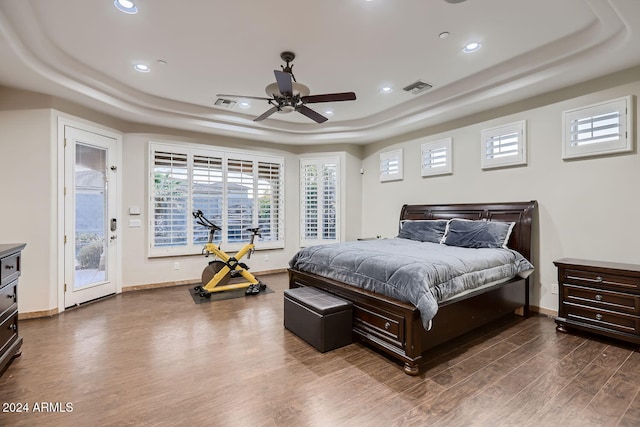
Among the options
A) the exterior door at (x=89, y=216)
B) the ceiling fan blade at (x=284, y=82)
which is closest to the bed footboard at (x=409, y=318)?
the ceiling fan blade at (x=284, y=82)

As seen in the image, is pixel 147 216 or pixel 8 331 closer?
pixel 8 331

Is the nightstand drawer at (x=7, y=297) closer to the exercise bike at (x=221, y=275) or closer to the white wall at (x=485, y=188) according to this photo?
the white wall at (x=485, y=188)

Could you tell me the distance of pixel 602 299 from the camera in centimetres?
305

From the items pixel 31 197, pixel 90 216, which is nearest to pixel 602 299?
pixel 90 216

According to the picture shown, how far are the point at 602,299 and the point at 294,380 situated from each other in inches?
126

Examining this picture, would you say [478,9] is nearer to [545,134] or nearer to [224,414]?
[545,134]

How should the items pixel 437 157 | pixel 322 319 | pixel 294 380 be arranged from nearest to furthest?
pixel 294 380 < pixel 322 319 < pixel 437 157

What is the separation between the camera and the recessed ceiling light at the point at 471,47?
3.18 m

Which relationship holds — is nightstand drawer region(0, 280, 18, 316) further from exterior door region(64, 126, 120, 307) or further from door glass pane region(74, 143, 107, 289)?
door glass pane region(74, 143, 107, 289)

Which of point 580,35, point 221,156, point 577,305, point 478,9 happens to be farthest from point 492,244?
point 221,156

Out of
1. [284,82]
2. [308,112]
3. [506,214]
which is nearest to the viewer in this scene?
[284,82]

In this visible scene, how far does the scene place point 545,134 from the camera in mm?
3926

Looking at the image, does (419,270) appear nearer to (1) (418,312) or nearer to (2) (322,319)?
(1) (418,312)

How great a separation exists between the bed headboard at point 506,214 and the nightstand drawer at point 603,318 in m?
0.84
